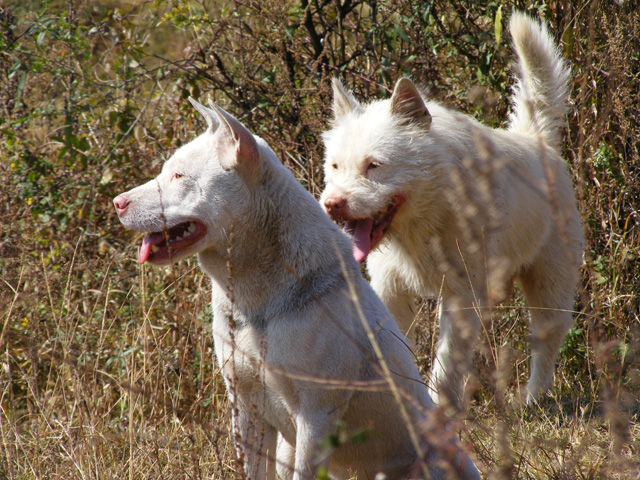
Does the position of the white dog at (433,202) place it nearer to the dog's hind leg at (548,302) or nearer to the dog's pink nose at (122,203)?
the dog's hind leg at (548,302)

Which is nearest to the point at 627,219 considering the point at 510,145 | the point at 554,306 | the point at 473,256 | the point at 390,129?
the point at 554,306

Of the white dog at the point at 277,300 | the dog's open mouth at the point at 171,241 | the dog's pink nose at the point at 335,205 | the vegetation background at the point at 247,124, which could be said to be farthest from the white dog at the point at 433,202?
the dog's open mouth at the point at 171,241

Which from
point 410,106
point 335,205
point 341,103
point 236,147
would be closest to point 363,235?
point 335,205

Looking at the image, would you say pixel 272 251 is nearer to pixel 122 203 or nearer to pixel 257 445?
pixel 122 203

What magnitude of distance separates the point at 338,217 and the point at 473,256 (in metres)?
0.76

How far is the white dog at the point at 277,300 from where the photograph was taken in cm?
250

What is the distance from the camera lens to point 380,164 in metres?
3.72

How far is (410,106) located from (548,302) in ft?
5.11

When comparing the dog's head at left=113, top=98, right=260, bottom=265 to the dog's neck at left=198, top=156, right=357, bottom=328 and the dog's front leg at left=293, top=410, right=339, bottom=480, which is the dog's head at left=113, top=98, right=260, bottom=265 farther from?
the dog's front leg at left=293, top=410, right=339, bottom=480

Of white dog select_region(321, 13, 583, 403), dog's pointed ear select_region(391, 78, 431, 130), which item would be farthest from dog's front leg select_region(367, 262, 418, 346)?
dog's pointed ear select_region(391, 78, 431, 130)

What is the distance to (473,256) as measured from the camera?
12.3 ft

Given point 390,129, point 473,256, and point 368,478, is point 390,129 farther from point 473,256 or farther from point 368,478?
point 368,478

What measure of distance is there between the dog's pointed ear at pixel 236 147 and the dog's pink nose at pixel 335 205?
35.9 inches

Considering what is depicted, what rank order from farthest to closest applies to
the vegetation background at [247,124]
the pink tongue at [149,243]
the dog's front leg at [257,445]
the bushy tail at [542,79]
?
the vegetation background at [247,124] → the bushy tail at [542,79] → the pink tongue at [149,243] → the dog's front leg at [257,445]
